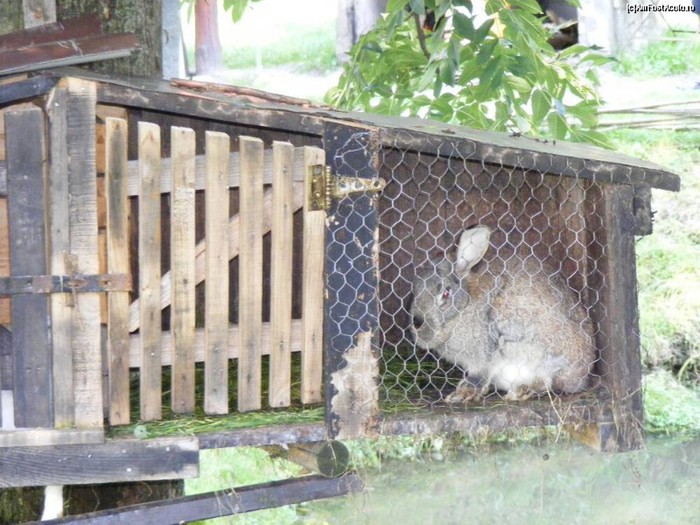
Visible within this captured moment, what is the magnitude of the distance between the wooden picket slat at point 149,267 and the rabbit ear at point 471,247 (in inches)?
55.3

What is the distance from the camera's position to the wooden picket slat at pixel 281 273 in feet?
11.3

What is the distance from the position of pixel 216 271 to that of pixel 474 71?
190 cm

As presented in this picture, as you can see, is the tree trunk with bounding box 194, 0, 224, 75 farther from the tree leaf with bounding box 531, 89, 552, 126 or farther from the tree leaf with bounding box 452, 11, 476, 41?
the tree leaf with bounding box 452, 11, 476, 41

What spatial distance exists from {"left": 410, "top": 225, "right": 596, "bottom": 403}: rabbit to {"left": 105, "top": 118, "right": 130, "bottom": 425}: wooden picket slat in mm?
1325

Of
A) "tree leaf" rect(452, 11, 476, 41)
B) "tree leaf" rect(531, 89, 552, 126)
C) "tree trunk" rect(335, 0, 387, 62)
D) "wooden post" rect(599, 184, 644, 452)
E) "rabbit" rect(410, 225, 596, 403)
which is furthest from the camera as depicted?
"tree trunk" rect(335, 0, 387, 62)

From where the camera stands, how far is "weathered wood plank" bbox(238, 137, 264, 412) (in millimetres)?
3424

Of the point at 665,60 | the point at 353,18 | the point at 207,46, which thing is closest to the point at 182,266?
the point at 353,18

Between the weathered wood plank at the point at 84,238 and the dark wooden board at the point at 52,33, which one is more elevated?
the dark wooden board at the point at 52,33

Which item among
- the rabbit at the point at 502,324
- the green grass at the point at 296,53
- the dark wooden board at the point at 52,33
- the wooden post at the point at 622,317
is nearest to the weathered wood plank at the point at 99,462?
the rabbit at the point at 502,324

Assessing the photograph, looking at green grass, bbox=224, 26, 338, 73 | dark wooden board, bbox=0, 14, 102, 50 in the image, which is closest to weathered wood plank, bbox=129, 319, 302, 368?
dark wooden board, bbox=0, 14, 102, 50

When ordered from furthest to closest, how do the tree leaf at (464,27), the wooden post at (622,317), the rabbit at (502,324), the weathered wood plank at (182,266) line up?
the tree leaf at (464,27)
the rabbit at (502,324)
the wooden post at (622,317)
the weathered wood plank at (182,266)

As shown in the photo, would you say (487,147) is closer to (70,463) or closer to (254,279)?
(254,279)

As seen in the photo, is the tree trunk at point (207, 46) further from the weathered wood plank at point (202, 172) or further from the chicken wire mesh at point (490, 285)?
the weathered wood plank at point (202, 172)

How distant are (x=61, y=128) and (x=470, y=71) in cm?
221
